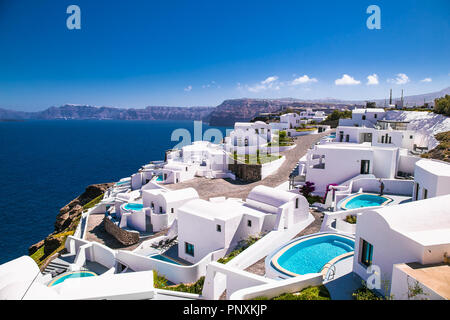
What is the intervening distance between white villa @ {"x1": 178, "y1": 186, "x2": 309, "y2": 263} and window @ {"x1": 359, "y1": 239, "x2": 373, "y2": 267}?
6289mm

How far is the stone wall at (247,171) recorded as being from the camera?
33250mm

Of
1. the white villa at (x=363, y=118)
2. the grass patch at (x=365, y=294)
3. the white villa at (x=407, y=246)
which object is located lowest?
the grass patch at (x=365, y=294)

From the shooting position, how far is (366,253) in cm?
1009

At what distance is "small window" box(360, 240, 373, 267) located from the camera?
9906mm

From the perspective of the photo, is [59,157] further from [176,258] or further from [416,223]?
[416,223]

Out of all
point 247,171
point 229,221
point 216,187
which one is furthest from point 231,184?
point 229,221

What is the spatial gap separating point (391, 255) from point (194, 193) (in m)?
19.1

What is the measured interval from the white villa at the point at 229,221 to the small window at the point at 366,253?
6304mm

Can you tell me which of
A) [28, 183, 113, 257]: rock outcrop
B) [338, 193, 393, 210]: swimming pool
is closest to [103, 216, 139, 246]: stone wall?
[28, 183, 113, 257]: rock outcrop

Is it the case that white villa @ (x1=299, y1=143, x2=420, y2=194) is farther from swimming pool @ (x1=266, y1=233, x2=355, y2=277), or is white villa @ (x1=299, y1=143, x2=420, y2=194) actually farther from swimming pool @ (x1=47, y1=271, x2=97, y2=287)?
swimming pool @ (x1=47, y1=271, x2=97, y2=287)

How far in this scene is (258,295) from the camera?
7633 mm

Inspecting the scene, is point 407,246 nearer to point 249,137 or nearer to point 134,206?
point 134,206

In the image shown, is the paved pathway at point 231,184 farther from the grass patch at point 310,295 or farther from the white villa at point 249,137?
the grass patch at point 310,295

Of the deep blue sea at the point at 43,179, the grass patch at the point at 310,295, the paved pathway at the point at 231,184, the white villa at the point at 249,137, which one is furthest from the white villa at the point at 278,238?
the deep blue sea at the point at 43,179
